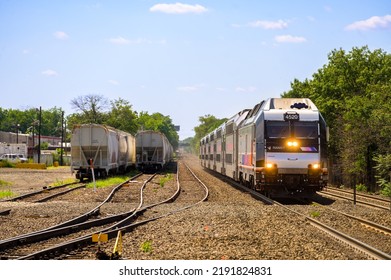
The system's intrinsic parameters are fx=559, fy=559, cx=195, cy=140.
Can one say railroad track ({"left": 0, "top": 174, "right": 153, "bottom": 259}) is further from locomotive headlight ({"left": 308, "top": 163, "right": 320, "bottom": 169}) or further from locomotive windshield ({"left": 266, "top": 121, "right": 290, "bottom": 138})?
locomotive headlight ({"left": 308, "top": 163, "right": 320, "bottom": 169})

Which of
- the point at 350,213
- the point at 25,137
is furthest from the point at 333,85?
the point at 25,137

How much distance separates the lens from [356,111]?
36.0 metres

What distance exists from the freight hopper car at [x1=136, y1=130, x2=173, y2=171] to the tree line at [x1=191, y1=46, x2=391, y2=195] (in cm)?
1449

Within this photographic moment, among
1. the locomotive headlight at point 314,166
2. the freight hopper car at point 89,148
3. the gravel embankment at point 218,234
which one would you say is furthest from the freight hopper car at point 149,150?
the gravel embankment at point 218,234

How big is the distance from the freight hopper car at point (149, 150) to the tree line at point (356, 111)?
1449 cm

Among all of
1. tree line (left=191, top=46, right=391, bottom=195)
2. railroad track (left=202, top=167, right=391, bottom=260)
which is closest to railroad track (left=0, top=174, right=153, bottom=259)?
railroad track (left=202, top=167, right=391, bottom=260)

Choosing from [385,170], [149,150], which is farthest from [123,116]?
[385,170]

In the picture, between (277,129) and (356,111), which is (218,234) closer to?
(277,129)

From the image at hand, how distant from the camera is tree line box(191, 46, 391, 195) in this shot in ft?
102

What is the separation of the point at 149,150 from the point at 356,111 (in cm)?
2451

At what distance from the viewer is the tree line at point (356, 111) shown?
31156mm

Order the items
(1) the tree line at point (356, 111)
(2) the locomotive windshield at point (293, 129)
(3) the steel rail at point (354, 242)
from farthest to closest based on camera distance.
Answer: (1) the tree line at point (356, 111)
(2) the locomotive windshield at point (293, 129)
(3) the steel rail at point (354, 242)

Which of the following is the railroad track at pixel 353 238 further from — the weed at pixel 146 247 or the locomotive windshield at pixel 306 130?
the weed at pixel 146 247
